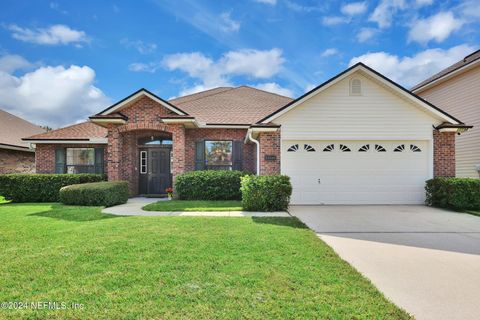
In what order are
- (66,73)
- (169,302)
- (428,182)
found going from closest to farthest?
(169,302), (428,182), (66,73)

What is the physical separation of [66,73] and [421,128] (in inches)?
850

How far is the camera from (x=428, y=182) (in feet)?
33.4

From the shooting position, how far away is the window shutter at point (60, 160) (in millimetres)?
13900

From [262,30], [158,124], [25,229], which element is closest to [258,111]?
[262,30]

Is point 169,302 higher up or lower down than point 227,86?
lower down

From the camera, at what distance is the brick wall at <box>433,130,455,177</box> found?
1043 centimetres

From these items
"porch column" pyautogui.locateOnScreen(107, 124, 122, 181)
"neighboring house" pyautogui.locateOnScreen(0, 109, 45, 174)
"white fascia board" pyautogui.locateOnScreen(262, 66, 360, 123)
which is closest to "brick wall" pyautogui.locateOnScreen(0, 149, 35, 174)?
"neighboring house" pyautogui.locateOnScreen(0, 109, 45, 174)

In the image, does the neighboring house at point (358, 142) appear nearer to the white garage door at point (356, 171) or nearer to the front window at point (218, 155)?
the white garage door at point (356, 171)

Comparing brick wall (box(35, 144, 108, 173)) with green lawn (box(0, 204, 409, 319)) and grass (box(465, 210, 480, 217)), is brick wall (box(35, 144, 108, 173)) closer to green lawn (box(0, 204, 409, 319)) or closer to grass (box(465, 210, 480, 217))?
green lawn (box(0, 204, 409, 319))

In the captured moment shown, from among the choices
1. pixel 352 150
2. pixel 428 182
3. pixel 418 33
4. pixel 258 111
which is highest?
pixel 418 33

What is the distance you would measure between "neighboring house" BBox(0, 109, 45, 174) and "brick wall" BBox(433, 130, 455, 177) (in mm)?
20789

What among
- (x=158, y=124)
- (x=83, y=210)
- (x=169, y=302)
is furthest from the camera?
(x=158, y=124)

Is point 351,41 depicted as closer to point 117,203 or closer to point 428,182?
point 428,182

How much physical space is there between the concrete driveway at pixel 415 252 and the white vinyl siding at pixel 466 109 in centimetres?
653
